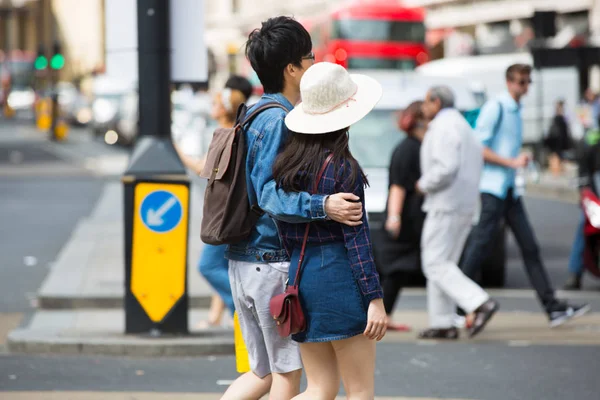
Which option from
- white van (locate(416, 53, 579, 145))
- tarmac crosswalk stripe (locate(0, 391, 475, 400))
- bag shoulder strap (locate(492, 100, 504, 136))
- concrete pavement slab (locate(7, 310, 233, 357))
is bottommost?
white van (locate(416, 53, 579, 145))

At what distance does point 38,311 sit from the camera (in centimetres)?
965

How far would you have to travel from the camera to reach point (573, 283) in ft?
37.2

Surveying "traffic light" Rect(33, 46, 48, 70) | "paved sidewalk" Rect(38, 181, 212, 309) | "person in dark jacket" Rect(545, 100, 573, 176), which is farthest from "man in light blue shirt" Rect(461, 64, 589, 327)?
"traffic light" Rect(33, 46, 48, 70)

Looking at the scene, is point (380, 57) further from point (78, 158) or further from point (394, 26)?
point (78, 158)

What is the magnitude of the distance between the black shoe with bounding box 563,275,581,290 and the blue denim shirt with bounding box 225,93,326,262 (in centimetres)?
710

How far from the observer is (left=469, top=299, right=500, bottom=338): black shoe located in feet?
27.3

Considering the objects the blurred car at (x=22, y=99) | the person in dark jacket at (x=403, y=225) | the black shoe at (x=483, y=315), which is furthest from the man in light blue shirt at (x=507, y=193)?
the blurred car at (x=22, y=99)

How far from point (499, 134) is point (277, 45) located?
4897mm

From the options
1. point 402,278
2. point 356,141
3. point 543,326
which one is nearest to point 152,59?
point 402,278

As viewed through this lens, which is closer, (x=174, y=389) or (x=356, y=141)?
(x=174, y=389)

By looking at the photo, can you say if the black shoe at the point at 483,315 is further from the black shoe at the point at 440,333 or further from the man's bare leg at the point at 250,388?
the man's bare leg at the point at 250,388

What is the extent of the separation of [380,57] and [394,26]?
1139 mm

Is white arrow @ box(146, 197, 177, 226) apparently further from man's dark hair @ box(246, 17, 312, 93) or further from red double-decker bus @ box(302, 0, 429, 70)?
red double-decker bus @ box(302, 0, 429, 70)

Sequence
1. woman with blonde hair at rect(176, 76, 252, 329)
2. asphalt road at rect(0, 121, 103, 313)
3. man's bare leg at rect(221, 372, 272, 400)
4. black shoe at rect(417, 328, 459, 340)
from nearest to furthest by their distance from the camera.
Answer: man's bare leg at rect(221, 372, 272, 400) → woman with blonde hair at rect(176, 76, 252, 329) → black shoe at rect(417, 328, 459, 340) → asphalt road at rect(0, 121, 103, 313)
